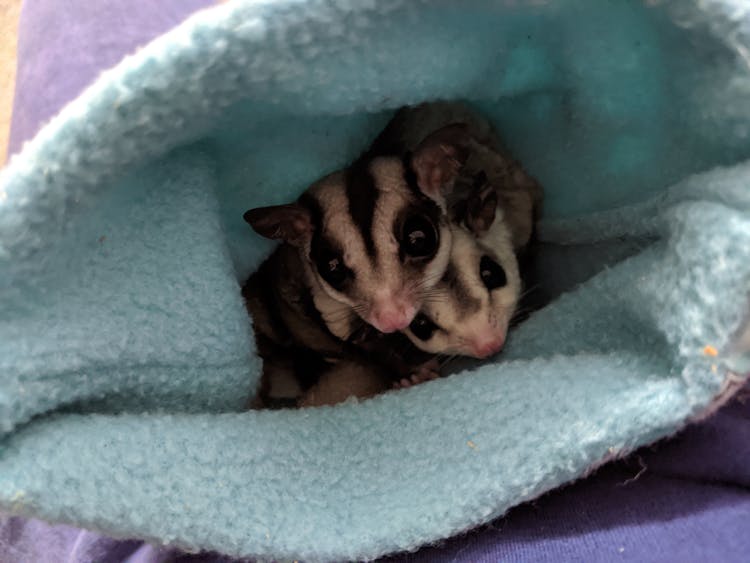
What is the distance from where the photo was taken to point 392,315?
119 centimetres

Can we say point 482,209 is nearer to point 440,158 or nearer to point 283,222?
point 440,158

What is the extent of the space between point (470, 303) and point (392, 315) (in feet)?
0.47

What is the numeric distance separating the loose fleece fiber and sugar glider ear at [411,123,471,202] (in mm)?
80

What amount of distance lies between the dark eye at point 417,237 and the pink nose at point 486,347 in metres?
0.17

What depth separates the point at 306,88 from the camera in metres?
0.98

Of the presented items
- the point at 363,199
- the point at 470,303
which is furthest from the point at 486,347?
the point at 363,199

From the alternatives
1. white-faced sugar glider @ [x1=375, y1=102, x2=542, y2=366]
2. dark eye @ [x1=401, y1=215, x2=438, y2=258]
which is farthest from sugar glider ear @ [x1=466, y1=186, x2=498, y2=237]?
dark eye @ [x1=401, y1=215, x2=438, y2=258]

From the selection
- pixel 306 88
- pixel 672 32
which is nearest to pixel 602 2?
pixel 672 32

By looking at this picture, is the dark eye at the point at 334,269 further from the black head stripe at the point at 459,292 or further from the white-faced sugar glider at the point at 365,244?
the black head stripe at the point at 459,292

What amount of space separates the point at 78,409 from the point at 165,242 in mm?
253

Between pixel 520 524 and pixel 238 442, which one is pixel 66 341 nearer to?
pixel 238 442

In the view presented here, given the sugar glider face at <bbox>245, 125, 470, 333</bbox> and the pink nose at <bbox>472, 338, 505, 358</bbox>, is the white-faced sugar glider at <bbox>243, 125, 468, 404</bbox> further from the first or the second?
the pink nose at <bbox>472, 338, 505, 358</bbox>

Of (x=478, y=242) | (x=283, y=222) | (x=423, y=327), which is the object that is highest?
(x=283, y=222)

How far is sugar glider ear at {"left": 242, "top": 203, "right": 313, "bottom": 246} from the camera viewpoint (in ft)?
3.84
